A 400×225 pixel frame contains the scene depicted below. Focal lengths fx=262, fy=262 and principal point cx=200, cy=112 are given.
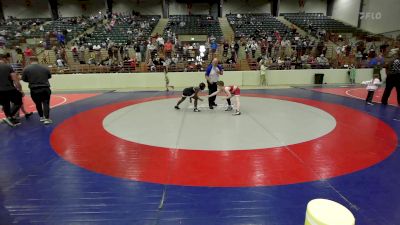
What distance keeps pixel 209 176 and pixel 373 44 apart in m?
21.0

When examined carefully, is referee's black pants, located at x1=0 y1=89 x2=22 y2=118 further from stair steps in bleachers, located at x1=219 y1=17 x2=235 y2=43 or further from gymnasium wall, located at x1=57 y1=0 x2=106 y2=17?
gymnasium wall, located at x1=57 y1=0 x2=106 y2=17

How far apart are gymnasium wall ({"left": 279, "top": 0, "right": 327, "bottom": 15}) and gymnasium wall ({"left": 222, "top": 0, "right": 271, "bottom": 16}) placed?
173cm

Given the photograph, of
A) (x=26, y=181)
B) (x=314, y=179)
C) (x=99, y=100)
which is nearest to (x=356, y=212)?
(x=314, y=179)

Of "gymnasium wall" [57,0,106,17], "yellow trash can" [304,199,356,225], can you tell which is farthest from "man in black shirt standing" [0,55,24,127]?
"gymnasium wall" [57,0,106,17]

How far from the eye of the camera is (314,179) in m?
3.71

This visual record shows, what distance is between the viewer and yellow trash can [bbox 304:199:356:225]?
1.29 metres

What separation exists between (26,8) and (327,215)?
37.9 m

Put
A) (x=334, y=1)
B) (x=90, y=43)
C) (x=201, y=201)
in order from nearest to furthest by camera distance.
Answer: (x=201, y=201) → (x=90, y=43) → (x=334, y=1)

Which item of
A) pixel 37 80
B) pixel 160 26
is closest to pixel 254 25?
pixel 160 26

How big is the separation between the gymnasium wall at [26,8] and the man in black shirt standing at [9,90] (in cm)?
2913

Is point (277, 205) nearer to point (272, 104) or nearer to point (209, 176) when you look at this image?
point (209, 176)

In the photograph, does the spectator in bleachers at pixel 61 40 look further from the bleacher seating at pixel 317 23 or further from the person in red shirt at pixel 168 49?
the bleacher seating at pixel 317 23

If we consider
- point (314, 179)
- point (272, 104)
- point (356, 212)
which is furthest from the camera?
point (272, 104)

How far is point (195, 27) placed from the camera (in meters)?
24.5
